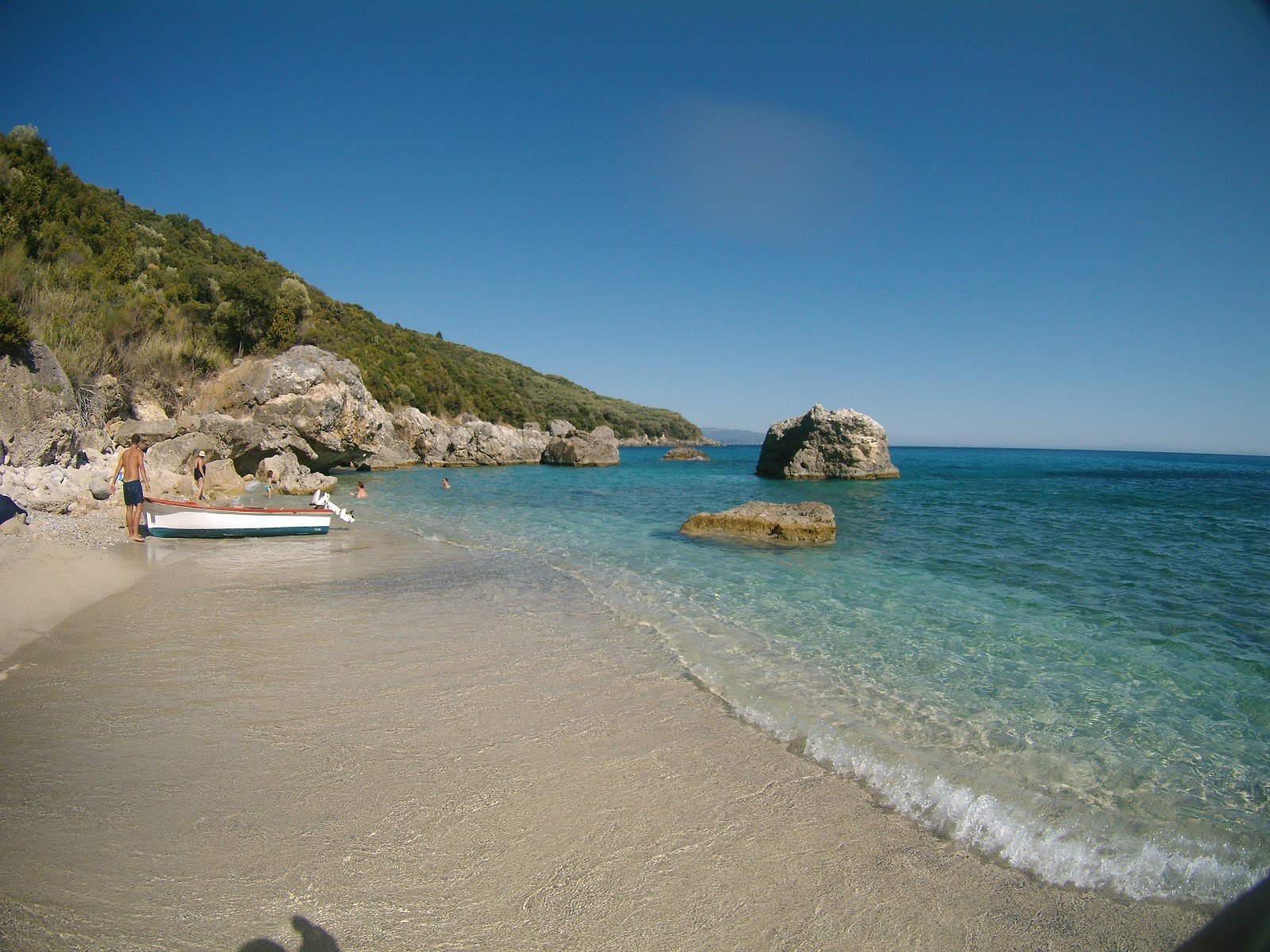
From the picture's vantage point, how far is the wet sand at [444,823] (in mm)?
3100

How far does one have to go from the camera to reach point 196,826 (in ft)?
11.9

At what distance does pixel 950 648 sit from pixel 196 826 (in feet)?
22.7

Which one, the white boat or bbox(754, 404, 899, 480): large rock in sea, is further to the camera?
bbox(754, 404, 899, 480): large rock in sea

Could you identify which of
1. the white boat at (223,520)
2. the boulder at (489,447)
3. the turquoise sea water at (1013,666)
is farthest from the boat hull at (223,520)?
the boulder at (489,447)

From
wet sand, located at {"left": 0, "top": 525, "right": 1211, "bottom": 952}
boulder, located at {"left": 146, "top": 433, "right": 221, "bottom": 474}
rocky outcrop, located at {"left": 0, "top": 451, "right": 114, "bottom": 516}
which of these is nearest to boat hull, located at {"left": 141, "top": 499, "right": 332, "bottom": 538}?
rocky outcrop, located at {"left": 0, "top": 451, "right": 114, "bottom": 516}

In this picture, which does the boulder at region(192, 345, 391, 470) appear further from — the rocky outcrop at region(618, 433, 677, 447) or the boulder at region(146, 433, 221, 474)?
the rocky outcrop at region(618, 433, 677, 447)

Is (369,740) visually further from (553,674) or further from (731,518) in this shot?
(731,518)

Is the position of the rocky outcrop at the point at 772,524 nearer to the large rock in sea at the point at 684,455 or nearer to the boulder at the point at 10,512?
the boulder at the point at 10,512

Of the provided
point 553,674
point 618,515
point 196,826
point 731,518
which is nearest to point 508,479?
point 618,515

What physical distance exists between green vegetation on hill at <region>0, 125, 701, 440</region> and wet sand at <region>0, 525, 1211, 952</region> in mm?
13401

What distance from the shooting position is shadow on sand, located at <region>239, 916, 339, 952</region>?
2.87 metres

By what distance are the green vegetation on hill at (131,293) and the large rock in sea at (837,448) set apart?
27.5 metres

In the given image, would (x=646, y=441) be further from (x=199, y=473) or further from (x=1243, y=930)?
(x=1243, y=930)

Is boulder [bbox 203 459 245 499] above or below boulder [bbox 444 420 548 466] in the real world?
below
